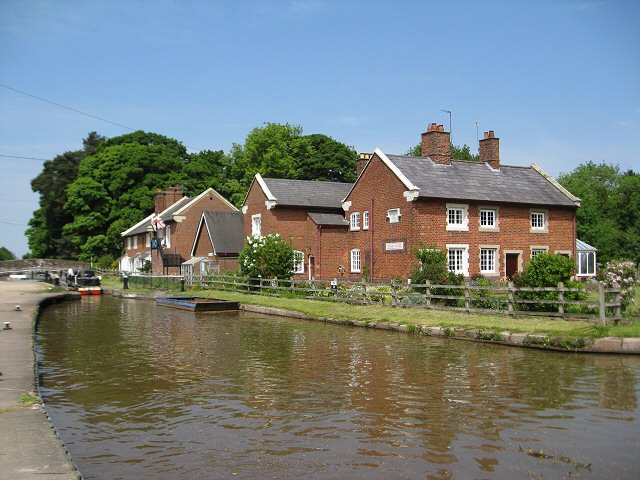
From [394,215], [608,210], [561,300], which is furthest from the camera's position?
[608,210]

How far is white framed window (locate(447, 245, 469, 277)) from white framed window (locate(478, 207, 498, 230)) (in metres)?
1.78

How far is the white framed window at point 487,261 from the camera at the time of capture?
34.7 meters

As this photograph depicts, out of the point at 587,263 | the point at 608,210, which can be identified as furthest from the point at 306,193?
the point at 608,210

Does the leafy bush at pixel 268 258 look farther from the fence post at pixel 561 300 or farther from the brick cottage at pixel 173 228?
the fence post at pixel 561 300

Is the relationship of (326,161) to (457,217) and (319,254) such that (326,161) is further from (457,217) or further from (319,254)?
(457,217)

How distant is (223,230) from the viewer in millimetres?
50719

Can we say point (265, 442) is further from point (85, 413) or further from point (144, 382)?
point (144, 382)

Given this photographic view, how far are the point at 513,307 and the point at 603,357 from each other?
5416 mm

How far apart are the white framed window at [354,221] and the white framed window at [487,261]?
806 cm

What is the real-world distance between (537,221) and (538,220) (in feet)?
0.32

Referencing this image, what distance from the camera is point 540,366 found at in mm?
14734

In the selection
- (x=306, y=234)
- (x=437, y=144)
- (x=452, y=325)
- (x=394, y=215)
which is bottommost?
(x=452, y=325)

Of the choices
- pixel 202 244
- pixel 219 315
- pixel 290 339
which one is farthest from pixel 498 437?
pixel 202 244

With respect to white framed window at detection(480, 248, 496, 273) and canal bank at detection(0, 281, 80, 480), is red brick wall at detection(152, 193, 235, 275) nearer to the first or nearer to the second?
white framed window at detection(480, 248, 496, 273)
